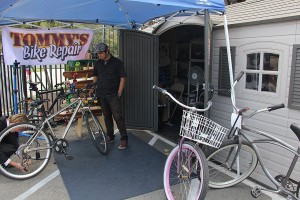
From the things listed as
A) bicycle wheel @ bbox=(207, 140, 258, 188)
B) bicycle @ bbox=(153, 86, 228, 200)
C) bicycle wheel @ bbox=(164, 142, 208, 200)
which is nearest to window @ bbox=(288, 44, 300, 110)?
bicycle wheel @ bbox=(207, 140, 258, 188)

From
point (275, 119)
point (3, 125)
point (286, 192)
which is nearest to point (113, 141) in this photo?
point (3, 125)

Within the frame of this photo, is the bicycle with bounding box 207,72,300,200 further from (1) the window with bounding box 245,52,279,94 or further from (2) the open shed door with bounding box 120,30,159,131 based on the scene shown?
(2) the open shed door with bounding box 120,30,159,131

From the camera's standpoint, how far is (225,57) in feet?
15.3

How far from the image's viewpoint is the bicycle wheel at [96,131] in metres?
4.61

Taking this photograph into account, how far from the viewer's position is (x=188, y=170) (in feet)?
10.2

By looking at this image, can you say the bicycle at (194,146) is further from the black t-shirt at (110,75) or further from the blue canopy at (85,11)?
the black t-shirt at (110,75)

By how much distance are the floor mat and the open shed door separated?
948 millimetres

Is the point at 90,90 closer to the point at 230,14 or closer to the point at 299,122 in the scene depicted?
the point at 230,14

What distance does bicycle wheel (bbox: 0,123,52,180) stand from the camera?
3.83 m

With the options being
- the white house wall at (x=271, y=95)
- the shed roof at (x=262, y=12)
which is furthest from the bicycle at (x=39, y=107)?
the shed roof at (x=262, y=12)

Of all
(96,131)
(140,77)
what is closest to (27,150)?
(96,131)

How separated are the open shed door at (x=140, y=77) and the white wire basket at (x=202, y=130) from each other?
3.05 m

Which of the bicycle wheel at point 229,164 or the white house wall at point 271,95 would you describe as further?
the white house wall at point 271,95

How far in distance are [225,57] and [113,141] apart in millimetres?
2622
